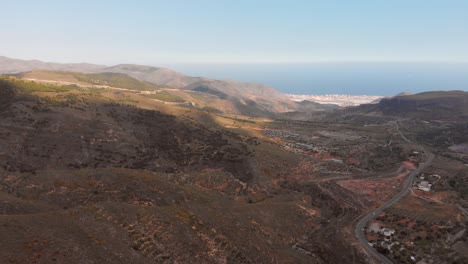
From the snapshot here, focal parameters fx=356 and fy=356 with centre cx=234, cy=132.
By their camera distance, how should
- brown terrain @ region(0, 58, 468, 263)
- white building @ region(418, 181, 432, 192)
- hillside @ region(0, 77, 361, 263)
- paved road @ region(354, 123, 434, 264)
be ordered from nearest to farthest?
hillside @ region(0, 77, 361, 263)
brown terrain @ region(0, 58, 468, 263)
paved road @ region(354, 123, 434, 264)
white building @ region(418, 181, 432, 192)

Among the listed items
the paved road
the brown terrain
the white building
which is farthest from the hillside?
the white building

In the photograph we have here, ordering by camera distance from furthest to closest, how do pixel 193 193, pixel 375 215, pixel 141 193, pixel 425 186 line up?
pixel 425 186, pixel 375 215, pixel 193 193, pixel 141 193

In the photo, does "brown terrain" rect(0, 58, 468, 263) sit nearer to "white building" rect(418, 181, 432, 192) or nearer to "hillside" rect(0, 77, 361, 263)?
"hillside" rect(0, 77, 361, 263)

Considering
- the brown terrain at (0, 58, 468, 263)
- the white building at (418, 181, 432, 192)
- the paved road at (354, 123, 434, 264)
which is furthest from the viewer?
the white building at (418, 181, 432, 192)

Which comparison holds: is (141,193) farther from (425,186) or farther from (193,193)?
(425,186)

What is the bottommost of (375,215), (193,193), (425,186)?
(375,215)

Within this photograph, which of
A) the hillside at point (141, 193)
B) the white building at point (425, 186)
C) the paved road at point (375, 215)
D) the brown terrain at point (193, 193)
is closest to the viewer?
the hillside at point (141, 193)

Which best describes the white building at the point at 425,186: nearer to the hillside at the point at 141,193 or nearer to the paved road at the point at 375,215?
the paved road at the point at 375,215

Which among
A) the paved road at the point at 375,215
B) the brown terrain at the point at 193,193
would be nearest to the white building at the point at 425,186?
the brown terrain at the point at 193,193

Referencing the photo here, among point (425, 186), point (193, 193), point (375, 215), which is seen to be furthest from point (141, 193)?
point (425, 186)

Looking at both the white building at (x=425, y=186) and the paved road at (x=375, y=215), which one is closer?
the paved road at (x=375, y=215)

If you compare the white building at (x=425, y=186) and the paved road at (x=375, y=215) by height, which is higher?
the white building at (x=425, y=186)
